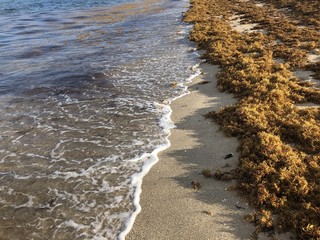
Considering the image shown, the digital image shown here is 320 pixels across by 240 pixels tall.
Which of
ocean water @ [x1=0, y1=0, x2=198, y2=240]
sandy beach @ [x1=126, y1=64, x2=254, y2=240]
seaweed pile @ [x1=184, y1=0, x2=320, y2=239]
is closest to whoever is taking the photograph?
sandy beach @ [x1=126, y1=64, x2=254, y2=240]

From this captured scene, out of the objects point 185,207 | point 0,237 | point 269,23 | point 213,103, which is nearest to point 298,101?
point 213,103

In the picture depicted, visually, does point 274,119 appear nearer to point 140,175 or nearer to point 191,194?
point 191,194

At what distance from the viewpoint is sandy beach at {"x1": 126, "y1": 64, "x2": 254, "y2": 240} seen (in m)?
4.84

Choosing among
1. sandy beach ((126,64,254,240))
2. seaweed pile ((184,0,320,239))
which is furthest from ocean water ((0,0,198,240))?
seaweed pile ((184,0,320,239))

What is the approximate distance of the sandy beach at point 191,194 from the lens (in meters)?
4.84

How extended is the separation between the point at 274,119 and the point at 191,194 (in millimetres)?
3360

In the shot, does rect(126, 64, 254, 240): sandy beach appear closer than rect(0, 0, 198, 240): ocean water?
Yes

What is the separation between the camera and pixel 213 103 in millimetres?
9203

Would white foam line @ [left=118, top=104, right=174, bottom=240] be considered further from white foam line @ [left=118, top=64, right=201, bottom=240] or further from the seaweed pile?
the seaweed pile

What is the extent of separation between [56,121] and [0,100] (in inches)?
121

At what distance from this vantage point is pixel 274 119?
7578 millimetres

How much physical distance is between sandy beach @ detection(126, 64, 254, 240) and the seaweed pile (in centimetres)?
31

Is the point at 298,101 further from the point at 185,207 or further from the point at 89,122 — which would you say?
the point at 89,122

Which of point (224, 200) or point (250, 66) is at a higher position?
point (250, 66)
